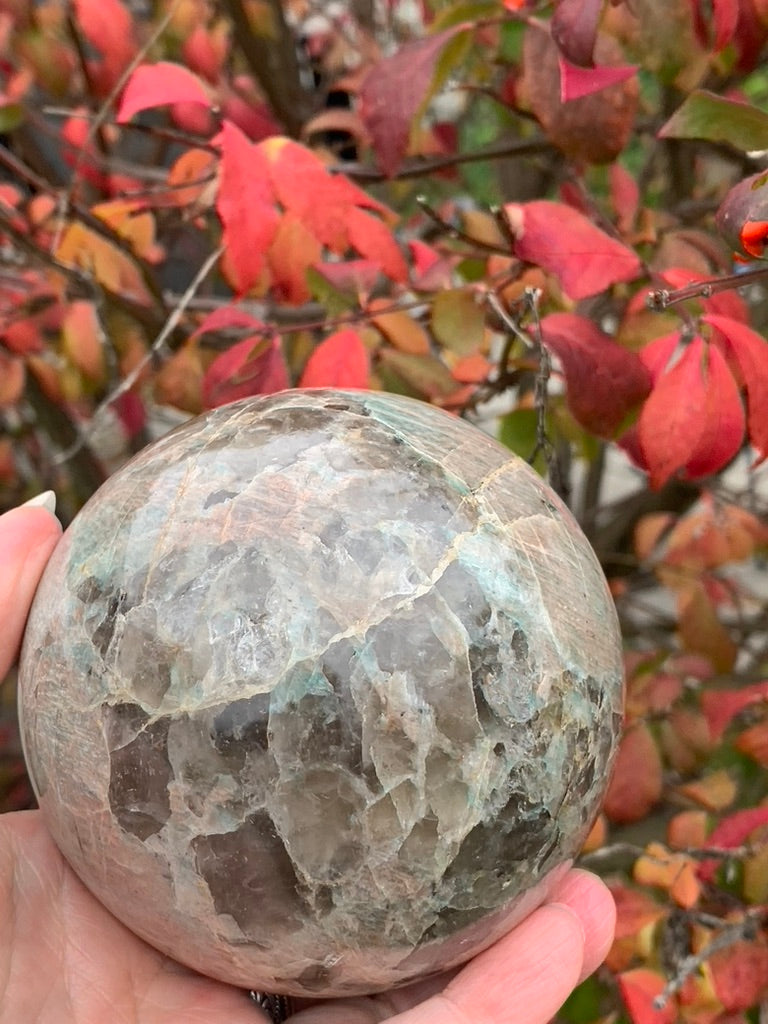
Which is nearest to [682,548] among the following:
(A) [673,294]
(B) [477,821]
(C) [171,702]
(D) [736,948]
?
(D) [736,948]

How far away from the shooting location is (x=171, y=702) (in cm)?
97

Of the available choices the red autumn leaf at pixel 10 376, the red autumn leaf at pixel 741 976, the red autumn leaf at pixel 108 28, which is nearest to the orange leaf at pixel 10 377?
the red autumn leaf at pixel 10 376

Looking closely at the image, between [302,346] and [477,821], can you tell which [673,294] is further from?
[302,346]

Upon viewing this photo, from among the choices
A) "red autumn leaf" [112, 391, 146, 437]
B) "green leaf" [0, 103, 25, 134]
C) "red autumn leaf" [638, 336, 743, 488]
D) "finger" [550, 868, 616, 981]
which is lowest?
"finger" [550, 868, 616, 981]

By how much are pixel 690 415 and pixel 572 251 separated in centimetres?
28

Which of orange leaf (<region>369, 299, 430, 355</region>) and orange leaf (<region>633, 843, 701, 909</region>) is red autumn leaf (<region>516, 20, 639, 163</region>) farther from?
orange leaf (<region>633, 843, 701, 909</region>)

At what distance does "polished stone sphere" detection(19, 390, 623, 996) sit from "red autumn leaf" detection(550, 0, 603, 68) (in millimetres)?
529

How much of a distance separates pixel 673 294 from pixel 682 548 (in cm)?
131

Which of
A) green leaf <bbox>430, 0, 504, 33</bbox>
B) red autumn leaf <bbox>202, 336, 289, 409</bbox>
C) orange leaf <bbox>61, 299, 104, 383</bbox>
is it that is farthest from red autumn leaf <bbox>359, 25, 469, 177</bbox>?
orange leaf <bbox>61, 299, 104, 383</bbox>

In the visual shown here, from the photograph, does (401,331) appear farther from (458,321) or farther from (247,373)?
(247,373)

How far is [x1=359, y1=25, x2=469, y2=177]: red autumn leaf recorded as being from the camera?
4.82ft

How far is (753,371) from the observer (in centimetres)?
118

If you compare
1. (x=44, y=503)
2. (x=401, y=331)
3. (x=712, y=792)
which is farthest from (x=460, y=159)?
(x=712, y=792)

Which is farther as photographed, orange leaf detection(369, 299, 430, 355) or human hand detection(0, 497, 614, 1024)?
orange leaf detection(369, 299, 430, 355)
